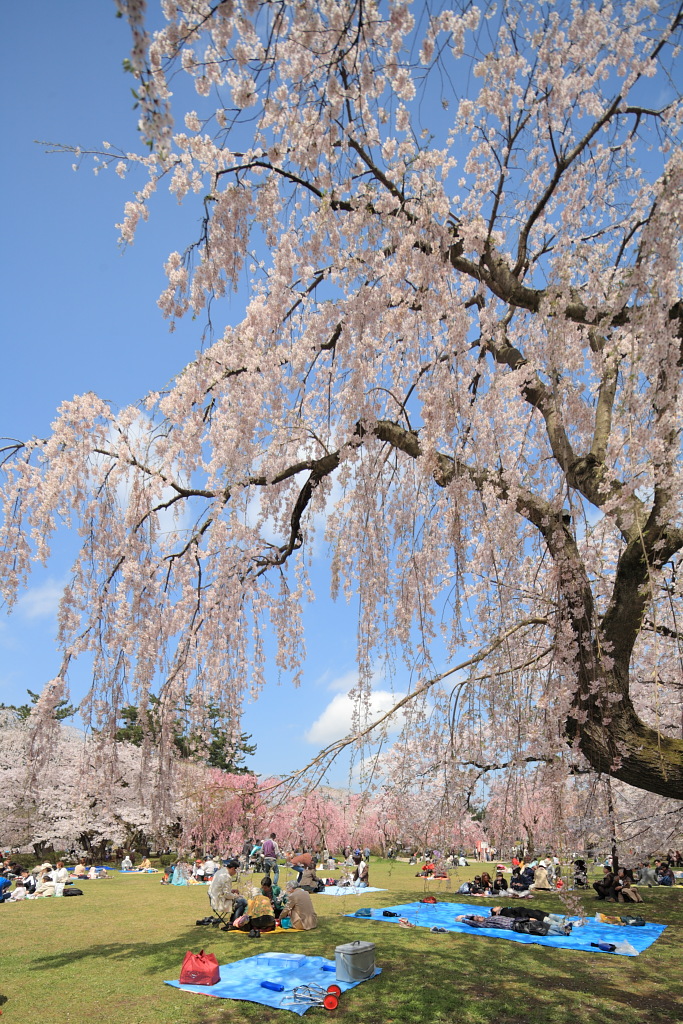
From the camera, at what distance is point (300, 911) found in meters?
8.25

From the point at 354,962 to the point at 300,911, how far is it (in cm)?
300

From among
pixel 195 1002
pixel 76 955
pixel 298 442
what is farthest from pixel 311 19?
pixel 76 955

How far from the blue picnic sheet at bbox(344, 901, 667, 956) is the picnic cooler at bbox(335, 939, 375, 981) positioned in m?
3.00

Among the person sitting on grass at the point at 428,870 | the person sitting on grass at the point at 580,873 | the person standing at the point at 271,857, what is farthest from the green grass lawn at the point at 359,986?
the person sitting on grass at the point at 580,873

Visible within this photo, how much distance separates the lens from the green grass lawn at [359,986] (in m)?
4.77

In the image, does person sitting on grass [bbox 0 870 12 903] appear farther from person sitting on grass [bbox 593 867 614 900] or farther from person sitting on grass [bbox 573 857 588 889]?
person sitting on grass [bbox 593 867 614 900]

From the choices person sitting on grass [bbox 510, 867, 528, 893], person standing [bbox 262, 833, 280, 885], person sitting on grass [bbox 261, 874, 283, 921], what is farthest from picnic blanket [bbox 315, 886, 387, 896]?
person sitting on grass [bbox 261, 874, 283, 921]

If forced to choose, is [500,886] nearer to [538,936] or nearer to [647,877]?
[647,877]

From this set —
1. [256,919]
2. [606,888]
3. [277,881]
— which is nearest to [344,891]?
[277,881]

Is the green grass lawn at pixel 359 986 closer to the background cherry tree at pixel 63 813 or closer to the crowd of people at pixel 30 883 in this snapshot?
the crowd of people at pixel 30 883

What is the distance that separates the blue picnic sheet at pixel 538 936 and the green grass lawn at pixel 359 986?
0.23 metres

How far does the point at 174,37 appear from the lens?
258cm

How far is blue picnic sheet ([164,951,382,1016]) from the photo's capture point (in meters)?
5.16

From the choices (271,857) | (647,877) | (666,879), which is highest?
(271,857)
